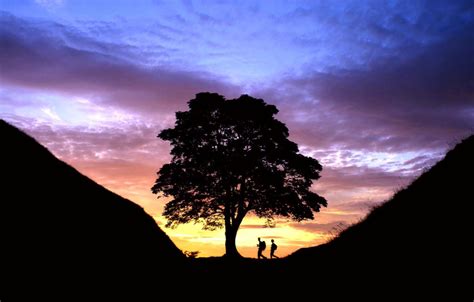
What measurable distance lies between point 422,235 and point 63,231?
10459 millimetres

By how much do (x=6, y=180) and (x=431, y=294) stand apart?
11642mm

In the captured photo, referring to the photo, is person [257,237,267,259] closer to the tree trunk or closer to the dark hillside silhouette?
the tree trunk

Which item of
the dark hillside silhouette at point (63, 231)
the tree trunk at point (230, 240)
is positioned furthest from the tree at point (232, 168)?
the dark hillside silhouette at point (63, 231)

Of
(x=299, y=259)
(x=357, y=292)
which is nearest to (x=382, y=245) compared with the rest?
(x=357, y=292)

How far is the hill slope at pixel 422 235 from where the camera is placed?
845 cm

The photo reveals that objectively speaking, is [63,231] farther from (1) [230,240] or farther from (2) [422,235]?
(1) [230,240]

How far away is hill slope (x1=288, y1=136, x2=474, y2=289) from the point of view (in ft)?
27.7

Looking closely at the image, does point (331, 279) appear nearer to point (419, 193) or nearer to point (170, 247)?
point (419, 193)

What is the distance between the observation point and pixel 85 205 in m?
13.6

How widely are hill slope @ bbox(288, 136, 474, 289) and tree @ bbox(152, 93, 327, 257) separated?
15.6 meters

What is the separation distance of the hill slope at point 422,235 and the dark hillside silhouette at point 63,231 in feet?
23.2

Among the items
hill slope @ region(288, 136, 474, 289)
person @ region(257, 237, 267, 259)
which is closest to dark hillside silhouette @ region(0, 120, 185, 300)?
hill slope @ region(288, 136, 474, 289)

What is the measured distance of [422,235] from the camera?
10.1 metres

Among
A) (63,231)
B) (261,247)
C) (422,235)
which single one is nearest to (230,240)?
(261,247)
